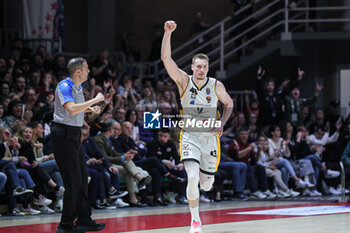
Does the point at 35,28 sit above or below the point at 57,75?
above

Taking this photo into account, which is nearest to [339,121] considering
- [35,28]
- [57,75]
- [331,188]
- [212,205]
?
[331,188]

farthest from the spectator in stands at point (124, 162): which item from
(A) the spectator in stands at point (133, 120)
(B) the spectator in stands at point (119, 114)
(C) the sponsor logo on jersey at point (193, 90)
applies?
(C) the sponsor logo on jersey at point (193, 90)

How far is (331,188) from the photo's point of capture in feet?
46.9

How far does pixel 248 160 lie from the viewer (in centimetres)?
1319

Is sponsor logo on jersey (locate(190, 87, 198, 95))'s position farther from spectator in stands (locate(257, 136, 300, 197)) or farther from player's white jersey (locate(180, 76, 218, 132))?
spectator in stands (locate(257, 136, 300, 197))

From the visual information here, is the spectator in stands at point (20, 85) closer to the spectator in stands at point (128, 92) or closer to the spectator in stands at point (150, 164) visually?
the spectator in stands at point (150, 164)

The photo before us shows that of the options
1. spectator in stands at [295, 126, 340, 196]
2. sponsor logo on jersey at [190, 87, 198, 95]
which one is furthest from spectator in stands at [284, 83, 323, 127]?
sponsor logo on jersey at [190, 87, 198, 95]

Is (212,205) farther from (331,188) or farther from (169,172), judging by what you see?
(331,188)

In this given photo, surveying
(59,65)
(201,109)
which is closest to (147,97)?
(59,65)

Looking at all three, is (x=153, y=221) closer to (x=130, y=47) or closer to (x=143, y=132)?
(x=143, y=132)

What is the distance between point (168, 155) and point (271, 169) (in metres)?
2.33

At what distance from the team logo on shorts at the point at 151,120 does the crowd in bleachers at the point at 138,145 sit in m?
0.11

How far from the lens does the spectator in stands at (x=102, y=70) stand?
1411 cm

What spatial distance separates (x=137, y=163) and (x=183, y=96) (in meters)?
4.19
